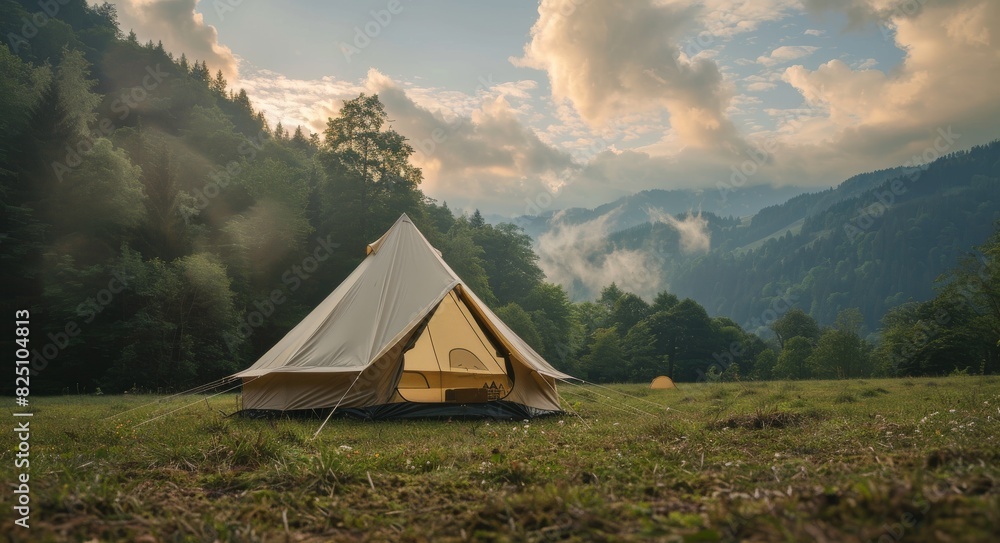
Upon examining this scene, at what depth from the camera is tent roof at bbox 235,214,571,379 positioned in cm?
934

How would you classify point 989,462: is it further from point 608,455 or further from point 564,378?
point 564,378

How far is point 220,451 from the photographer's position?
182 inches

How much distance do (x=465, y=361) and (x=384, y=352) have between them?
488 cm

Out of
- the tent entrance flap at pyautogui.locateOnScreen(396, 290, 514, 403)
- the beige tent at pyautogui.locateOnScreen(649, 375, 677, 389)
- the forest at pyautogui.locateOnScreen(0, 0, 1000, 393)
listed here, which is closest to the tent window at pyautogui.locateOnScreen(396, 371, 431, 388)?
the tent entrance flap at pyautogui.locateOnScreen(396, 290, 514, 403)

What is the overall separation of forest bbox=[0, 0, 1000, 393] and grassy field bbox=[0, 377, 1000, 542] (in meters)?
17.5

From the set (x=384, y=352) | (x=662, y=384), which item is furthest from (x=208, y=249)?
(x=384, y=352)

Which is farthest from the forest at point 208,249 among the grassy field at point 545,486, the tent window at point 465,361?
the grassy field at point 545,486

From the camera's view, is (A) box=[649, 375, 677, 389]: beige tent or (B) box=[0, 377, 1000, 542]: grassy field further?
(A) box=[649, 375, 677, 389]: beige tent

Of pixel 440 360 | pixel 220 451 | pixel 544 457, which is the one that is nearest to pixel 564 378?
pixel 440 360

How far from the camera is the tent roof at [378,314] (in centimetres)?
934

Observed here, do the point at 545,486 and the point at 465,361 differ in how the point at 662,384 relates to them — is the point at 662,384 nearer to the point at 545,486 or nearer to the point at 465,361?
the point at 465,361

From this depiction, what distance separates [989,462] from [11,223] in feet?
92.2

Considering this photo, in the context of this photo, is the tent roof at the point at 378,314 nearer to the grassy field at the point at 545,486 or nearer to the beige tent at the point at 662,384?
the grassy field at the point at 545,486

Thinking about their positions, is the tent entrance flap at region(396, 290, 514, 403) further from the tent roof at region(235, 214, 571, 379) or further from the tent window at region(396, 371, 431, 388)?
the tent roof at region(235, 214, 571, 379)
